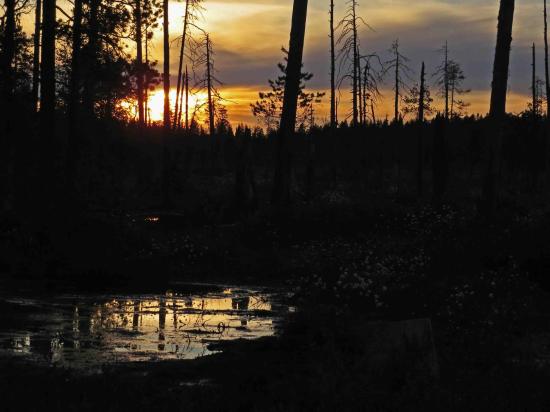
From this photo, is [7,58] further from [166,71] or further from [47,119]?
[166,71]

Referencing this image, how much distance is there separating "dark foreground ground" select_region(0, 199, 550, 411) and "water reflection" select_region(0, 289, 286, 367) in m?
0.58

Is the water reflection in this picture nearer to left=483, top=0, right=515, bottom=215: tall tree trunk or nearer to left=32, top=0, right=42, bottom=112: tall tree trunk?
left=483, top=0, right=515, bottom=215: tall tree trunk

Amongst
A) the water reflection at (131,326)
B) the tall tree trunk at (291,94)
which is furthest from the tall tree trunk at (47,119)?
the tall tree trunk at (291,94)

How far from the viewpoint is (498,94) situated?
20.2 m

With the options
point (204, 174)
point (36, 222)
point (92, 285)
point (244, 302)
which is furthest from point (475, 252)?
point (204, 174)

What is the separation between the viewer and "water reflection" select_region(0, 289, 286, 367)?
7.80 meters

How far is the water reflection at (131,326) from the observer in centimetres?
780

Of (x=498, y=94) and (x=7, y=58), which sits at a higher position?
(x=7, y=58)

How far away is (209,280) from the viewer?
15922 millimetres

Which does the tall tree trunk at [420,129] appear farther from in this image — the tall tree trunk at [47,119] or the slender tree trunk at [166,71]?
the tall tree trunk at [47,119]

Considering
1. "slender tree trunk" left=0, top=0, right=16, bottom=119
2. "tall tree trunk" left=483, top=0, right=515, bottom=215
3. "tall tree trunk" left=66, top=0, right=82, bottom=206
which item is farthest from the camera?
"slender tree trunk" left=0, top=0, right=16, bottom=119

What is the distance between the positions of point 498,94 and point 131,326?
46.9ft

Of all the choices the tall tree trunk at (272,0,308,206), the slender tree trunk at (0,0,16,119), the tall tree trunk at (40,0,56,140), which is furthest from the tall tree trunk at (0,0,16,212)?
the tall tree trunk at (272,0,308,206)

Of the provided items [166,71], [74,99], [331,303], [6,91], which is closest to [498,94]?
[331,303]
